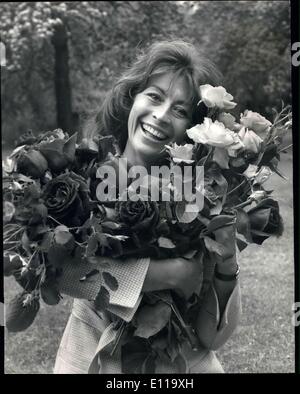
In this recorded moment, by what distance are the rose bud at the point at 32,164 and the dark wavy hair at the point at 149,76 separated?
0.84 feet

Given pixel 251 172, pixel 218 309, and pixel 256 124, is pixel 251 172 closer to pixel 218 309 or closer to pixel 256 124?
pixel 256 124

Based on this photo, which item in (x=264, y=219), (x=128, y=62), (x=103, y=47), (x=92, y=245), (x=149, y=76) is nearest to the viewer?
(x=92, y=245)

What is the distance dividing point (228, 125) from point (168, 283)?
0.30 metres

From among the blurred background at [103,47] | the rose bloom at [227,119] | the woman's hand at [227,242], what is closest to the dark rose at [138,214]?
the woman's hand at [227,242]

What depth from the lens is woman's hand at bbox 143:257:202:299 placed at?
36.9 inches

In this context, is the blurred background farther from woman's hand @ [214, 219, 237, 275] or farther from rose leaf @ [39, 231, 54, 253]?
rose leaf @ [39, 231, 54, 253]

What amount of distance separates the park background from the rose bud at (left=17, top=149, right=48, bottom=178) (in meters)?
0.44

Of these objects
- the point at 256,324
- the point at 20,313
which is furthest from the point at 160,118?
the point at 256,324

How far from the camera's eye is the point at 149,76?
110 centimetres

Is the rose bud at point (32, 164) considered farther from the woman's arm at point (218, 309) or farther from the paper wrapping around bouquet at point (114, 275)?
the woman's arm at point (218, 309)

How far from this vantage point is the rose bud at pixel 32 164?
0.90 metres

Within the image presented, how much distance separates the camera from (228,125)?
1.01 metres

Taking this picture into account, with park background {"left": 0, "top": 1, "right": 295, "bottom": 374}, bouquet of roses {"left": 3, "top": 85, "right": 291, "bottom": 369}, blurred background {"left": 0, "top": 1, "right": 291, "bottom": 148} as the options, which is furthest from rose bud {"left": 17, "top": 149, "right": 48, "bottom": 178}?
blurred background {"left": 0, "top": 1, "right": 291, "bottom": 148}

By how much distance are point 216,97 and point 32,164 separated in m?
0.34
